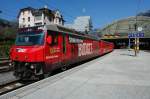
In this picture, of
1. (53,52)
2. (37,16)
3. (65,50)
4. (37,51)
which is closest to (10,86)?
(37,51)

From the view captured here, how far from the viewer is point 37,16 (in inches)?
2940

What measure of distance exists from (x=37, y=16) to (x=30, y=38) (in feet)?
209

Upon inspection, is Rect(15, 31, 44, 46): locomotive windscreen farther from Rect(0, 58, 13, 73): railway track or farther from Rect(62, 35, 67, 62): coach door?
Rect(62, 35, 67, 62): coach door

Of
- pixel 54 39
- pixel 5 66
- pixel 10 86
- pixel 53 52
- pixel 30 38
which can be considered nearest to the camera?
pixel 10 86

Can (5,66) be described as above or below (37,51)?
below

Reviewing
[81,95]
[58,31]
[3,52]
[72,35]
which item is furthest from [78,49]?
[3,52]

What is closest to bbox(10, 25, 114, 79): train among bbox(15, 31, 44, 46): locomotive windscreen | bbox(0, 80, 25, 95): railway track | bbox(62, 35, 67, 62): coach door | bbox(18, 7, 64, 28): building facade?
bbox(15, 31, 44, 46): locomotive windscreen

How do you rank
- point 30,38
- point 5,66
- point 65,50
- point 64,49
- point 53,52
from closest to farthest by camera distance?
point 30,38 < point 53,52 < point 64,49 < point 65,50 < point 5,66

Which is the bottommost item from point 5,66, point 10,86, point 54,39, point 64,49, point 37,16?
point 10,86

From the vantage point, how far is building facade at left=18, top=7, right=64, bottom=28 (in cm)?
7231

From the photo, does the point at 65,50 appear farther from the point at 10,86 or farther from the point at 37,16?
the point at 37,16

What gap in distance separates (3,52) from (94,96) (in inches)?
1015

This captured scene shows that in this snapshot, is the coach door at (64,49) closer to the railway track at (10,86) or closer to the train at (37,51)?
the train at (37,51)

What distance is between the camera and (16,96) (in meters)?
7.91
